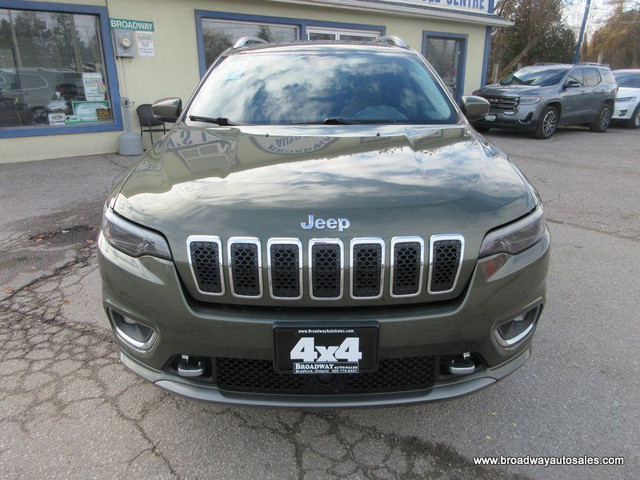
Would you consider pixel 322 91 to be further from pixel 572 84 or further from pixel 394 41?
pixel 572 84

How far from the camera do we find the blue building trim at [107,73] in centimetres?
802

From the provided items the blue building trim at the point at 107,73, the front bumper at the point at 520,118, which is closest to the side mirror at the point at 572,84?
the front bumper at the point at 520,118

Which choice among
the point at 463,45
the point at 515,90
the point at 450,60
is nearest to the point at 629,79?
the point at 463,45

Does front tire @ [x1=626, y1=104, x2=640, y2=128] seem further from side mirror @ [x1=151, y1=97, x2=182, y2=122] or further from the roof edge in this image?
side mirror @ [x1=151, y1=97, x2=182, y2=122]

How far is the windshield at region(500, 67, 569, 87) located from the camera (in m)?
11.8

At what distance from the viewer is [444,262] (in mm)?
1731

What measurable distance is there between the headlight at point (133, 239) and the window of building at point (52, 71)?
26.3ft

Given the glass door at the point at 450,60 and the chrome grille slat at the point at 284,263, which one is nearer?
A: the chrome grille slat at the point at 284,263

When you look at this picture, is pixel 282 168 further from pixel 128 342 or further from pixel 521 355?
pixel 521 355

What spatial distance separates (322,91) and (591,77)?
12.6m

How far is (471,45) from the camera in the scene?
565 inches

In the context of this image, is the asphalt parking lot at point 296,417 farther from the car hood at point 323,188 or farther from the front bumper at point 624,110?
the front bumper at point 624,110

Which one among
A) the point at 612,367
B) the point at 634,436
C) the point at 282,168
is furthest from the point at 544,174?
the point at 282,168

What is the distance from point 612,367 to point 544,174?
5.94 metres
